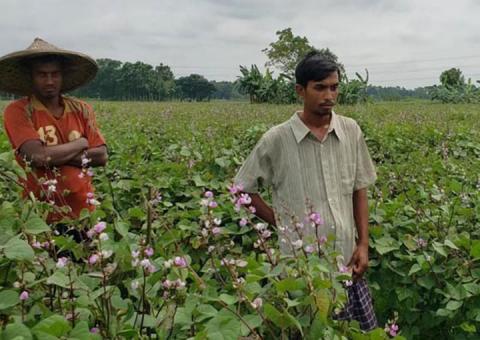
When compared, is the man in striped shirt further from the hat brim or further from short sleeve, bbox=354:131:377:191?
the hat brim

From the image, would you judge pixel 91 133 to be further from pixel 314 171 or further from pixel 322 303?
pixel 322 303

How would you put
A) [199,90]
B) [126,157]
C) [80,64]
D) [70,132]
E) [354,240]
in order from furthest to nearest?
[199,90], [126,157], [80,64], [70,132], [354,240]

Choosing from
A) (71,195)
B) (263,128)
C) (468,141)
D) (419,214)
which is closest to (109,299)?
(71,195)

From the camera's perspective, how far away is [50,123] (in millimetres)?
2602

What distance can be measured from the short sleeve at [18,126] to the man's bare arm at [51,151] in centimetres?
3

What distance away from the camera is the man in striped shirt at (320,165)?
7.59ft

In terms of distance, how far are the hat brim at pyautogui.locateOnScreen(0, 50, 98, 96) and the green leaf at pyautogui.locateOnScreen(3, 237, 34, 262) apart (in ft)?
5.19

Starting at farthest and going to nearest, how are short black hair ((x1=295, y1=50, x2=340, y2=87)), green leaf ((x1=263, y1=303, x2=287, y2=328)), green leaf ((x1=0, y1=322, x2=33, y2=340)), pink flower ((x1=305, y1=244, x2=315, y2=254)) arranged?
short black hair ((x1=295, y1=50, x2=340, y2=87)) < pink flower ((x1=305, y1=244, x2=315, y2=254)) < green leaf ((x1=263, y1=303, x2=287, y2=328)) < green leaf ((x1=0, y1=322, x2=33, y2=340))

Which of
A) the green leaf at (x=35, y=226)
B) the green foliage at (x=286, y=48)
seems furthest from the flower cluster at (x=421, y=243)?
the green foliage at (x=286, y=48)

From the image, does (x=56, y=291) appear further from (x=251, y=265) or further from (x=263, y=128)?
(x=263, y=128)

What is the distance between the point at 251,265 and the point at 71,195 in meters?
1.37

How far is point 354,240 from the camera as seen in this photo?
246 cm

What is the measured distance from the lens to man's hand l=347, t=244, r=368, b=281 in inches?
95.0

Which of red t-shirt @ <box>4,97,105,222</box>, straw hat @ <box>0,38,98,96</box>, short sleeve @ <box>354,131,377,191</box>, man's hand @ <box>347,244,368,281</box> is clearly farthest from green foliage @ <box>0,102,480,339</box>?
straw hat @ <box>0,38,98,96</box>
